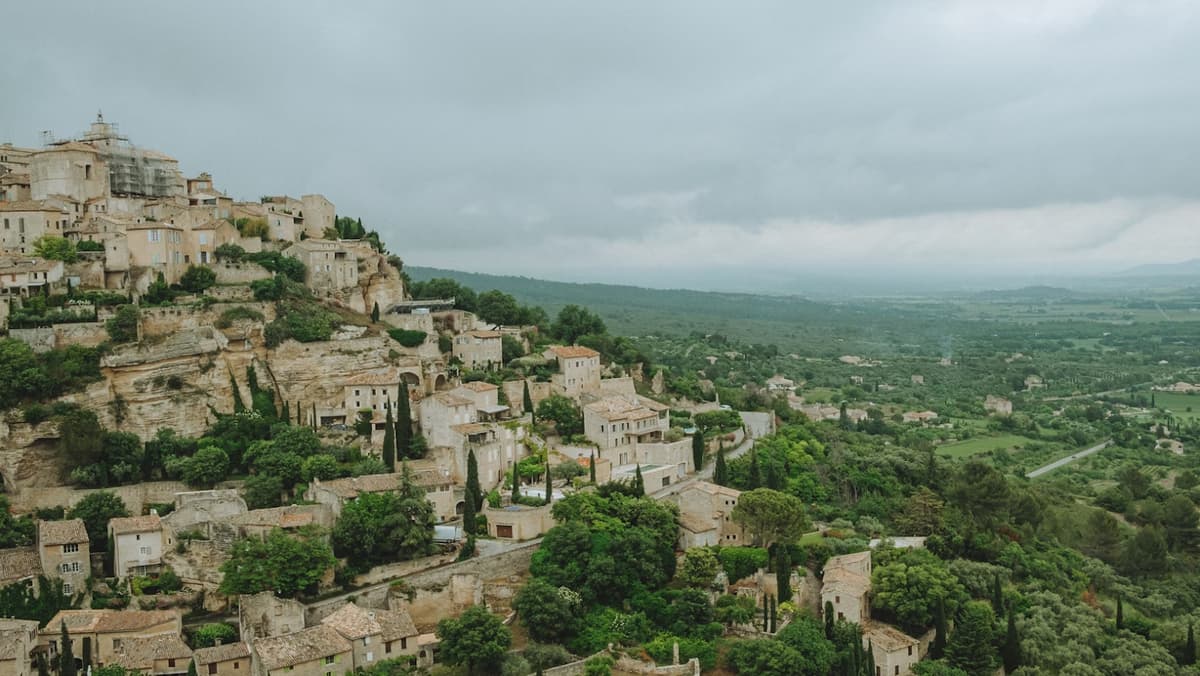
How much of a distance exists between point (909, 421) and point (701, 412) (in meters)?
41.3

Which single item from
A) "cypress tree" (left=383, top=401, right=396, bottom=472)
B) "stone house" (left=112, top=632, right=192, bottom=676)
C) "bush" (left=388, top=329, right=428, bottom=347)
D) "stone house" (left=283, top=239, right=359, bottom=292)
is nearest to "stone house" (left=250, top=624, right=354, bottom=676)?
Result: "stone house" (left=112, top=632, right=192, bottom=676)

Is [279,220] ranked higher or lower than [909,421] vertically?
higher

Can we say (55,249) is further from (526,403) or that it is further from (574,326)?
→ (574,326)

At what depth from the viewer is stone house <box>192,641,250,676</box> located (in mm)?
29969

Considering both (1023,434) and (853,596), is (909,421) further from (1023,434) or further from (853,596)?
(853,596)

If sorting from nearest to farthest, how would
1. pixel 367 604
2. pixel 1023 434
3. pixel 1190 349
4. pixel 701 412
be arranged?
pixel 367 604 → pixel 701 412 → pixel 1023 434 → pixel 1190 349

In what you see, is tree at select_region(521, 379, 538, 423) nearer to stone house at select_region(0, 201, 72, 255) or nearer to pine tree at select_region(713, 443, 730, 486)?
pine tree at select_region(713, 443, 730, 486)

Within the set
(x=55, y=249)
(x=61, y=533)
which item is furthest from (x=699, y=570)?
(x=55, y=249)

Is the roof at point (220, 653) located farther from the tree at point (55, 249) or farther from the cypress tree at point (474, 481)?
the tree at point (55, 249)

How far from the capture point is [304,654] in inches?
1171

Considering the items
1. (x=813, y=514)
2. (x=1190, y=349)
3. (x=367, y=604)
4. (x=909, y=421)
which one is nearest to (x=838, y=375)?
(x=909, y=421)

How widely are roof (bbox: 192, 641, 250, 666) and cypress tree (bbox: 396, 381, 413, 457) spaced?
42.6ft

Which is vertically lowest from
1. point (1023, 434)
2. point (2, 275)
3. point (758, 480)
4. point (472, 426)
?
point (1023, 434)

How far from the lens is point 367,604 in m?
34.1
